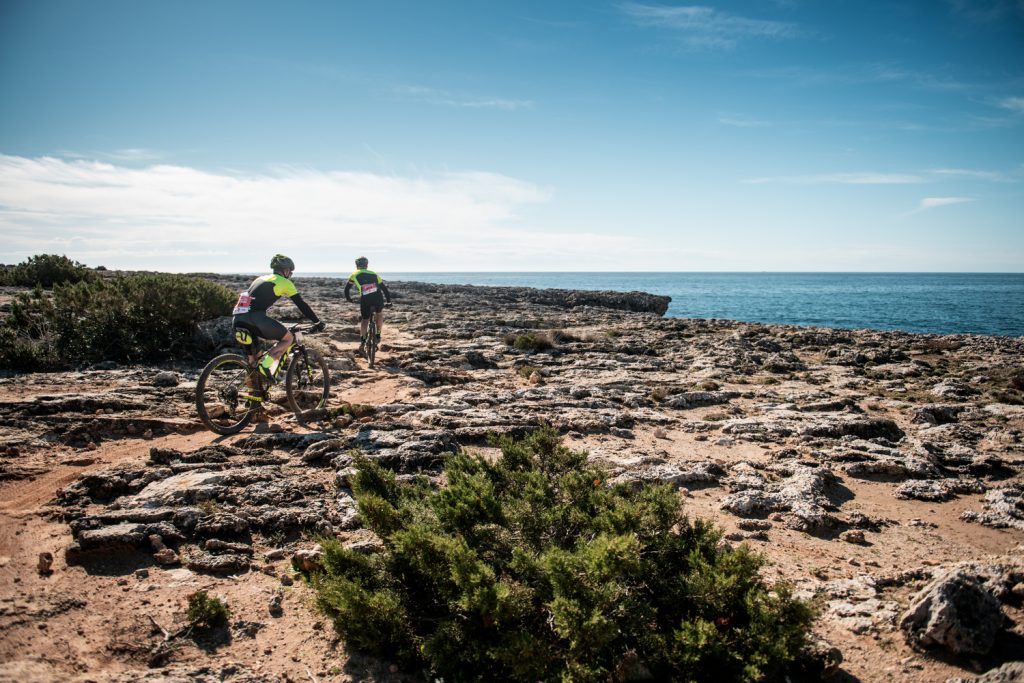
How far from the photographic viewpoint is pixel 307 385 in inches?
393

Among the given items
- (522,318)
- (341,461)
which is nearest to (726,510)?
(341,461)

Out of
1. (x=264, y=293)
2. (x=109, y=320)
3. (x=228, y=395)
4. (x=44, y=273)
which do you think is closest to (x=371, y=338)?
(x=264, y=293)

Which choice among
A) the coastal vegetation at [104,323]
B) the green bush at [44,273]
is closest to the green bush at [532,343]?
the coastal vegetation at [104,323]

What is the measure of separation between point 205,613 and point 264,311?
611 cm

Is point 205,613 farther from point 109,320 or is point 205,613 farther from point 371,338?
point 109,320

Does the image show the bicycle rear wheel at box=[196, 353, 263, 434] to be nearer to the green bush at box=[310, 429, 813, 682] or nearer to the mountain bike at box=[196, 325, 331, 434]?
the mountain bike at box=[196, 325, 331, 434]

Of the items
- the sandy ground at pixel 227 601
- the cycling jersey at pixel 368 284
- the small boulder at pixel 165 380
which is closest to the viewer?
the sandy ground at pixel 227 601

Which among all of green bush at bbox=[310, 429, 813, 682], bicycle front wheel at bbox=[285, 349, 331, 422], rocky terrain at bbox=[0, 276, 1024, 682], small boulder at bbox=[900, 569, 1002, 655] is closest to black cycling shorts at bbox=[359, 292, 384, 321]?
rocky terrain at bbox=[0, 276, 1024, 682]

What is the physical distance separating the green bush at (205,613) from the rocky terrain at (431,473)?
0.26ft

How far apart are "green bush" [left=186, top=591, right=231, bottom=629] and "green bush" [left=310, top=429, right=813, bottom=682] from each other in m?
0.83

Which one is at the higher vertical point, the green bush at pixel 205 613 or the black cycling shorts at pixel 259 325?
the black cycling shorts at pixel 259 325

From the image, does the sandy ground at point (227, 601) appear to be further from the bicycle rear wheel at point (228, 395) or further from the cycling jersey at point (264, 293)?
the cycling jersey at point (264, 293)

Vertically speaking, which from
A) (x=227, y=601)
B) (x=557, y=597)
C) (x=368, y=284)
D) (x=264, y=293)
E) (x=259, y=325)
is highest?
(x=368, y=284)

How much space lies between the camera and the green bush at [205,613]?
3.92 m
